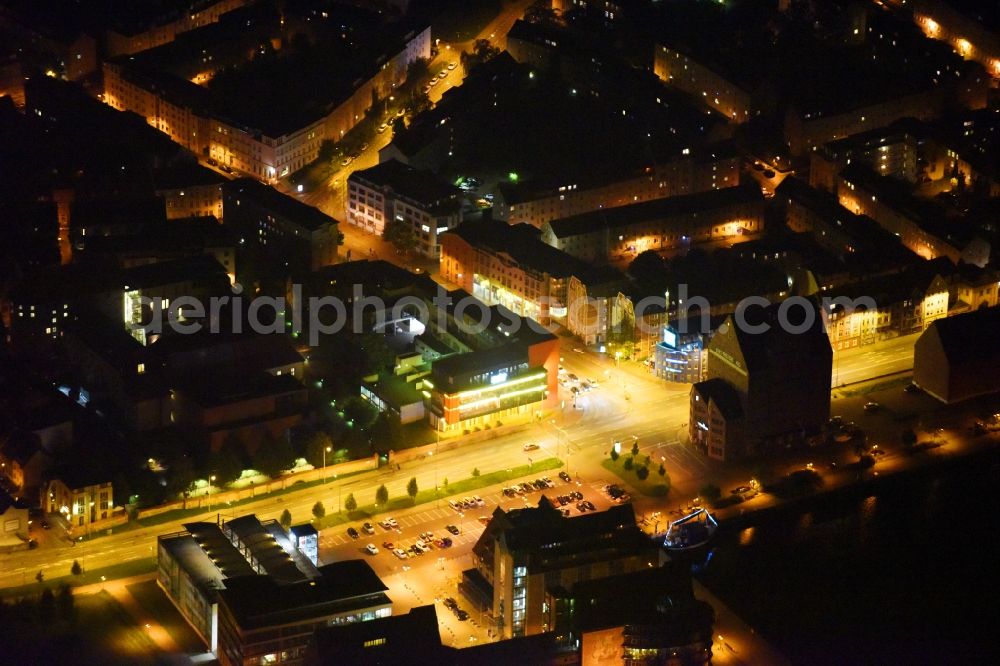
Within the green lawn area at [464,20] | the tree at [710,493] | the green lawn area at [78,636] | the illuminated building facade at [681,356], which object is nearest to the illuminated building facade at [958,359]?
the illuminated building facade at [681,356]

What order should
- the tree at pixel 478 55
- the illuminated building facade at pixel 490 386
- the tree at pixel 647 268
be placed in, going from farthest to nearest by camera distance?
1. the tree at pixel 478 55
2. the tree at pixel 647 268
3. the illuminated building facade at pixel 490 386

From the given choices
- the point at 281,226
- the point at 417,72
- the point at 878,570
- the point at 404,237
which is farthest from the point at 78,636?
the point at 417,72

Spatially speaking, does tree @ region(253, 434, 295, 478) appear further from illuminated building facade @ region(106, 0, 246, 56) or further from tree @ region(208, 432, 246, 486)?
illuminated building facade @ region(106, 0, 246, 56)

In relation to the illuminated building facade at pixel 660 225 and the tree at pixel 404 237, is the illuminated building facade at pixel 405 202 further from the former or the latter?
the illuminated building facade at pixel 660 225

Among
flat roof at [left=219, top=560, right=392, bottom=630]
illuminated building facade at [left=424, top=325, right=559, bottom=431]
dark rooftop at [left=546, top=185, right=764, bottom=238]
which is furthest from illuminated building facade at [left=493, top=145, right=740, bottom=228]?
flat roof at [left=219, top=560, right=392, bottom=630]

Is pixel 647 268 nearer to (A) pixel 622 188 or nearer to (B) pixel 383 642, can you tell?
(A) pixel 622 188

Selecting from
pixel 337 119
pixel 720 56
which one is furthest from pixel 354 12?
pixel 720 56

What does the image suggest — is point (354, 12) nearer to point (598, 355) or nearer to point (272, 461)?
point (598, 355)
